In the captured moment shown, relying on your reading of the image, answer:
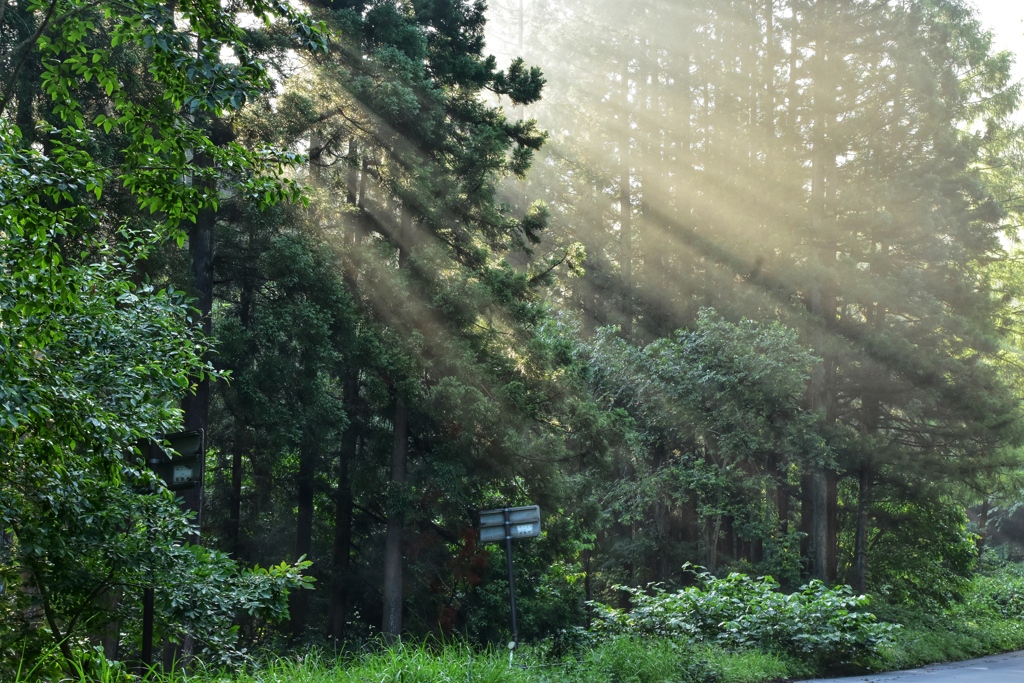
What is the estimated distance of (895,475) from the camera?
24078 mm

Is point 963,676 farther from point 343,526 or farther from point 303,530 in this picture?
point 303,530

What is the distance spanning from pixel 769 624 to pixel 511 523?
3.99 metres

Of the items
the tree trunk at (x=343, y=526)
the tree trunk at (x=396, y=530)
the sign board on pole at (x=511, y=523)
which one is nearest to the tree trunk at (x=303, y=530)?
the tree trunk at (x=343, y=526)

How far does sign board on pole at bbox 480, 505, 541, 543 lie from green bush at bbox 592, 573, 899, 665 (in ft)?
6.76

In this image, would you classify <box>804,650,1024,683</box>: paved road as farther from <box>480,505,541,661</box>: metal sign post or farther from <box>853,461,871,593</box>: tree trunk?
<box>853,461,871,593</box>: tree trunk

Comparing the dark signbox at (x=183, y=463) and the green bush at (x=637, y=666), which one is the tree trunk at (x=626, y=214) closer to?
the green bush at (x=637, y=666)

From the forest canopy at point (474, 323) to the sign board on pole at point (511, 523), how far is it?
258cm

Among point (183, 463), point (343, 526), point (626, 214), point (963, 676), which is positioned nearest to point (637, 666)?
point (183, 463)

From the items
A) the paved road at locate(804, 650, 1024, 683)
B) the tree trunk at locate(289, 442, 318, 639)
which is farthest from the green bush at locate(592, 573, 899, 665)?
the tree trunk at locate(289, 442, 318, 639)

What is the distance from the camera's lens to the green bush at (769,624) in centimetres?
1278

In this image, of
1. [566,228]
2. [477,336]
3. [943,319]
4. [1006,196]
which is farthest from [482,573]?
[1006,196]

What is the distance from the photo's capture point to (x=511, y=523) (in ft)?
42.0

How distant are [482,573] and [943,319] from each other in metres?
13.8

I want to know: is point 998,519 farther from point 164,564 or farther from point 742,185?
point 164,564
